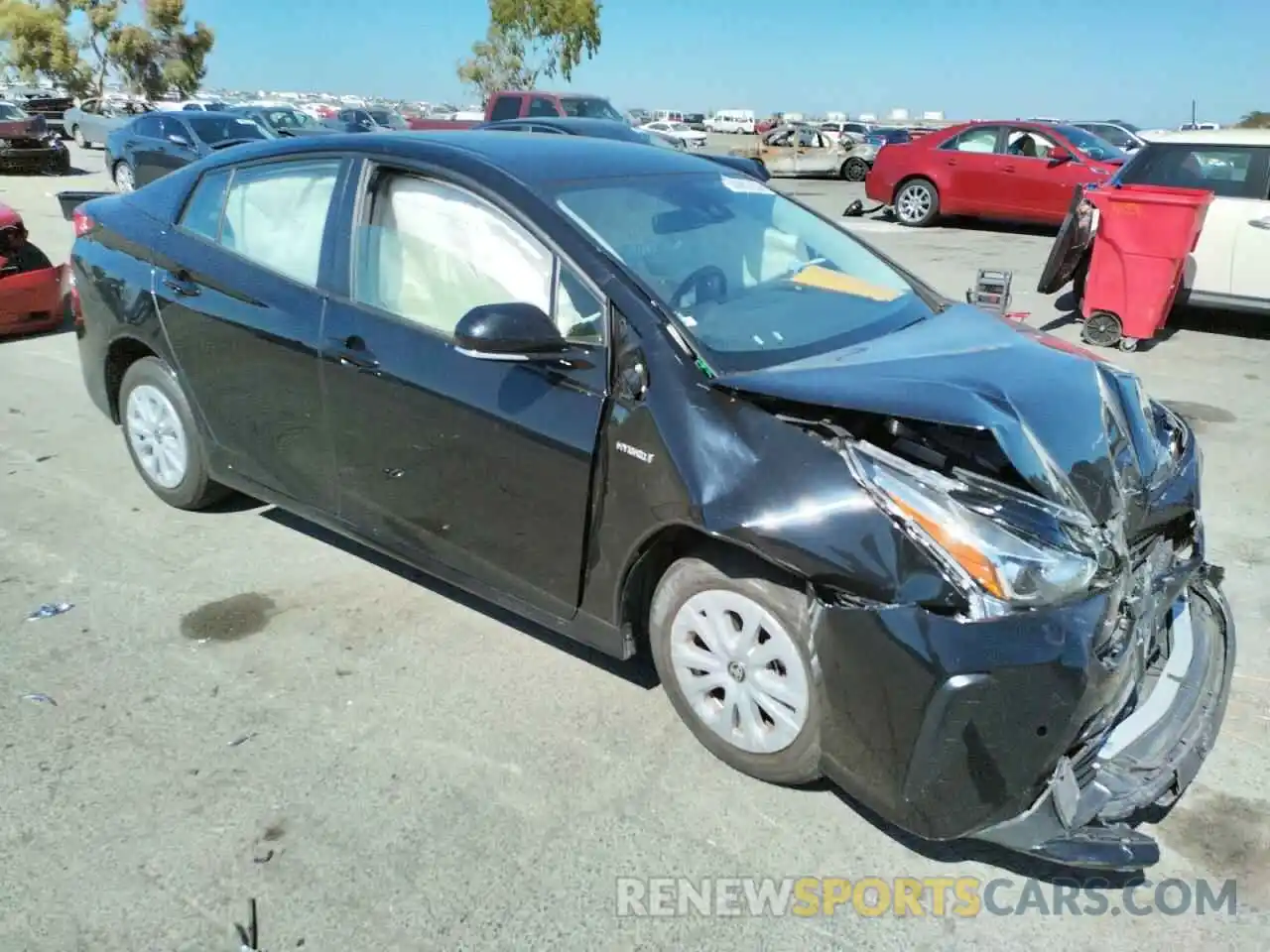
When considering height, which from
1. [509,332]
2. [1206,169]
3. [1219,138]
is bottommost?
[509,332]

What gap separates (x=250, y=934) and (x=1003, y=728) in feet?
5.81

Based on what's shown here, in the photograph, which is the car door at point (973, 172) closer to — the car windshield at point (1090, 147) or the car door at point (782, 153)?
the car windshield at point (1090, 147)

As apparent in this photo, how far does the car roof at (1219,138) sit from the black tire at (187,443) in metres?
7.76

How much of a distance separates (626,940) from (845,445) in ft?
4.18

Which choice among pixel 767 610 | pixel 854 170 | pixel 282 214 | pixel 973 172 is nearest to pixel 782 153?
pixel 854 170

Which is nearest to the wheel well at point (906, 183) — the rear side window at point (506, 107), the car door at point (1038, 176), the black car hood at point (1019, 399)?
the car door at point (1038, 176)

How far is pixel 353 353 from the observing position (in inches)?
129

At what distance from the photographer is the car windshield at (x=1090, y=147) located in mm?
14359

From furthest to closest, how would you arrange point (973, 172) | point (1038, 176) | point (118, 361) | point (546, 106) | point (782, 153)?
1. point (782, 153)
2. point (546, 106)
3. point (973, 172)
4. point (1038, 176)
5. point (118, 361)

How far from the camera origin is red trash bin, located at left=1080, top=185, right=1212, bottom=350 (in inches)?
285

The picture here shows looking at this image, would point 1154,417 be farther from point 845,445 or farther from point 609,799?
point 609,799

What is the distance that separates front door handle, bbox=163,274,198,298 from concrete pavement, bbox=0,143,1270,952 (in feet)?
3.40

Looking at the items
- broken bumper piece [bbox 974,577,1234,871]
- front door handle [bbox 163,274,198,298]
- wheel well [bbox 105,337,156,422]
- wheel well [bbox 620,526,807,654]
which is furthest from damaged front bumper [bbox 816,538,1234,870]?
wheel well [bbox 105,337,156,422]

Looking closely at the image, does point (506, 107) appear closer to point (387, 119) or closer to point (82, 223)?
point (387, 119)
